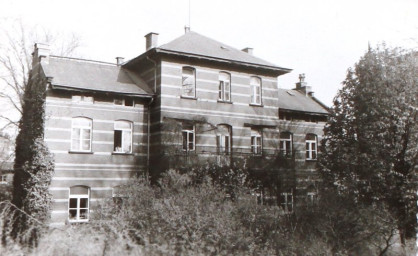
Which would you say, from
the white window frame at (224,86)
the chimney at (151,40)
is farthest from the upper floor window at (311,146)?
the chimney at (151,40)

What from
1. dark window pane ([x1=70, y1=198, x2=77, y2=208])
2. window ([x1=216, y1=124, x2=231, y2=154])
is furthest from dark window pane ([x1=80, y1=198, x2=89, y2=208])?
window ([x1=216, y1=124, x2=231, y2=154])

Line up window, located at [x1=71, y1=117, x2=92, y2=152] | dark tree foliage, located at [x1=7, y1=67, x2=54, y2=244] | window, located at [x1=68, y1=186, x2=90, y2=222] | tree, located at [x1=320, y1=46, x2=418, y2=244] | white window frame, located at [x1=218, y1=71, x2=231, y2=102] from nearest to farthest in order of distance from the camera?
1. tree, located at [x1=320, y1=46, x2=418, y2=244]
2. dark tree foliage, located at [x1=7, y1=67, x2=54, y2=244]
3. window, located at [x1=68, y1=186, x2=90, y2=222]
4. window, located at [x1=71, y1=117, x2=92, y2=152]
5. white window frame, located at [x1=218, y1=71, x2=231, y2=102]

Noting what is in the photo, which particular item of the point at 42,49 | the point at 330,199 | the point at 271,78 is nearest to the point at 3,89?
the point at 42,49

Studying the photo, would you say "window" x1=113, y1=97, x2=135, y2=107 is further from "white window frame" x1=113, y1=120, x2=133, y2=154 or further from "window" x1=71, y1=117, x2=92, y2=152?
"window" x1=71, y1=117, x2=92, y2=152

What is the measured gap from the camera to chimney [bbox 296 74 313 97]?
3331 cm

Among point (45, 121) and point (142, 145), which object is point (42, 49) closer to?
point (45, 121)

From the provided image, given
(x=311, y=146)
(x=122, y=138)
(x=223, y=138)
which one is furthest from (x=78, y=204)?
(x=311, y=146)

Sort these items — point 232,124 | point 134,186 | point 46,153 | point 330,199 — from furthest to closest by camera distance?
point 232,124 → point 46,153 → point 134,186 → point 330,199

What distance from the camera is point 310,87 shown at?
3362 cm

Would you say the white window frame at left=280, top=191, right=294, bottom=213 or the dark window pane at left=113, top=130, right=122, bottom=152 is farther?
the white window frame at left=280, top=191, right=294, bottom=213

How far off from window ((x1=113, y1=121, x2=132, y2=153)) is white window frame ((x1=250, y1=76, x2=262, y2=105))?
7829 mm

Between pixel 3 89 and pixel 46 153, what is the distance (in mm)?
11113

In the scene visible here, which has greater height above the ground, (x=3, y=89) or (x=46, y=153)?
(x=3, y=89)

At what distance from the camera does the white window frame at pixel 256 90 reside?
25888 mm
